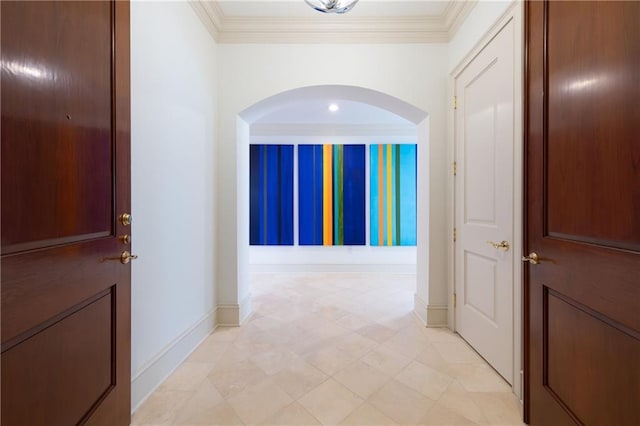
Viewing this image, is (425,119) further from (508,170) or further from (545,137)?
(545,137)

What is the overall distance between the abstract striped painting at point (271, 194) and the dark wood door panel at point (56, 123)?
343 centimetres

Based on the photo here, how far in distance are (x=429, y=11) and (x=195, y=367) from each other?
3.47 metres

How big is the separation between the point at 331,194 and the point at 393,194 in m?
1.10

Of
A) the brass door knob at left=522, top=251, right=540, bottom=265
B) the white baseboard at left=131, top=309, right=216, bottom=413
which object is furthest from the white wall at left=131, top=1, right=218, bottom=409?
the brass door knob at left=522, top=251, right=540, bottom=265

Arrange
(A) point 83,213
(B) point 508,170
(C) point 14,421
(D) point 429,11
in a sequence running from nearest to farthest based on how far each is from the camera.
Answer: (C) point 14,421 → (A) point 83,213 → (B) point 508,170 → (D) point 429,11

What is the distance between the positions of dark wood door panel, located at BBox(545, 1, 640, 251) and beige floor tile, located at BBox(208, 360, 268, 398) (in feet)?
6.17

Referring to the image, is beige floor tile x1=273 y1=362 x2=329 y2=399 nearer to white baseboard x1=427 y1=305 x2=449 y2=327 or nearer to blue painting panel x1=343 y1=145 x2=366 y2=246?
white baseboard x1=427 y1=305 x2=449 y2=327

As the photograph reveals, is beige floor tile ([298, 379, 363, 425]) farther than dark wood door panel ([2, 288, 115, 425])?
Yes

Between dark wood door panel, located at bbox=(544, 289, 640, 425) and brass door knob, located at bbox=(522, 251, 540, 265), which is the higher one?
brass door knob, located at bbox=(522, 251, 540, 265)

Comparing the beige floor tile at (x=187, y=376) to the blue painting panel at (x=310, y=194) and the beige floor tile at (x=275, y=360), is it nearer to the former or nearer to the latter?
the beige floor tile at (x=275, y=360)

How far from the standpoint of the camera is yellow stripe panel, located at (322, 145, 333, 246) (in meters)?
4.57

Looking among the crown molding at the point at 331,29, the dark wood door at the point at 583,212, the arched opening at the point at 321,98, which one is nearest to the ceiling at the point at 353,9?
the crown molding at the point at 331,29

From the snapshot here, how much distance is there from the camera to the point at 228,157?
8.19 feet

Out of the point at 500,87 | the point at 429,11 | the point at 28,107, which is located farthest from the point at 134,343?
the point at 429,11
